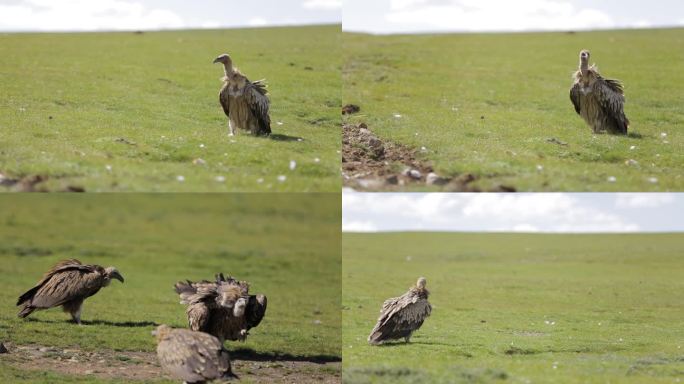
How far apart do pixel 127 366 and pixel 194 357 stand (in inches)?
150

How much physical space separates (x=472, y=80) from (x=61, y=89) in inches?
780

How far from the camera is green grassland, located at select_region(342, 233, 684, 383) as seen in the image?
1888cm

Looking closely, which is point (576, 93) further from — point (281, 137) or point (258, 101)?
point (258, 101)

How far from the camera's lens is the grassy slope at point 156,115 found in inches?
856

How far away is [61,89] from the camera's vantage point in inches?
1314

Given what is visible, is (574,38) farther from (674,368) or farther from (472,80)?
(674,368)

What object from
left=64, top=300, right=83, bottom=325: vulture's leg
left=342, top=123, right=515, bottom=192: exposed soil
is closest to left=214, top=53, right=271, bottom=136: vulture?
left=342, top=123, right=515, bottom=192: exposed soil

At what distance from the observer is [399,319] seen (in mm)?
20812

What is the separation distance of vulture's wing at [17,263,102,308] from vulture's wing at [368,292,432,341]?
7240 mm

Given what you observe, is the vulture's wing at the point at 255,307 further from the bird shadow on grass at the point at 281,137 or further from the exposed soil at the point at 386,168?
the bird shadow on grass at the point at 281,137

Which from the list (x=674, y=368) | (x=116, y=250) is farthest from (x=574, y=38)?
(x=674, y=368)

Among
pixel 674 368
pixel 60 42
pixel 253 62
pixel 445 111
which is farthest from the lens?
pixel 60 42

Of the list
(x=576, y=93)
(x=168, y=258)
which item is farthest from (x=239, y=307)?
(x=168, y=258)

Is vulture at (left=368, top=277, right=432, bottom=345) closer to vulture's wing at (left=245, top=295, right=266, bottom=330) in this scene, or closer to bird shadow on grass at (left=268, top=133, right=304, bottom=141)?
vulture's wing at (left=245, top=295, right=266, bottom=330)
